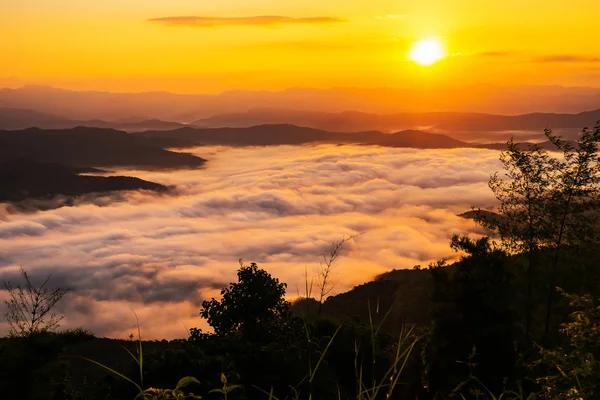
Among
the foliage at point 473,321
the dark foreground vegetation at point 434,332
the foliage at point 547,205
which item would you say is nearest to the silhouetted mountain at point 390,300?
the foliage at point 547,205

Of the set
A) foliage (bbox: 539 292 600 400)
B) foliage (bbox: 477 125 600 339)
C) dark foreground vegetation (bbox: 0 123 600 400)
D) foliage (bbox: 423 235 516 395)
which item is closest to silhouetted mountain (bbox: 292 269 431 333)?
foliage (bbox: 477 125 600 339)

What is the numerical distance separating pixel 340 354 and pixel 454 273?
21.9ft

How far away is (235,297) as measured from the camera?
110ft

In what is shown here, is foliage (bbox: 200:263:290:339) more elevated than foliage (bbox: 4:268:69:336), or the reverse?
foliage (bbox: 4:268:69:336)

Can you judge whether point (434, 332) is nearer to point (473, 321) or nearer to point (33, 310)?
point (473, 321)

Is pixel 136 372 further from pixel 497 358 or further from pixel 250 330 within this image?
pixel 497 358

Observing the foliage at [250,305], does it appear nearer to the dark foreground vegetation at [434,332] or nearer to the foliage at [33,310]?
the dark foreground vegetation at [434,332]

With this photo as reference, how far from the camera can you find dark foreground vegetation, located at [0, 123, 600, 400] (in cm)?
1856

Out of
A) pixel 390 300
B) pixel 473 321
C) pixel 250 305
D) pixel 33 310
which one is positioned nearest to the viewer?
pixel 33 310

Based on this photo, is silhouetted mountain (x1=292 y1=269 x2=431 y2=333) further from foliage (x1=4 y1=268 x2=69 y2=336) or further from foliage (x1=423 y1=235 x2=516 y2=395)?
foliage (x1=4 y1=268 x2=69 y2=336)

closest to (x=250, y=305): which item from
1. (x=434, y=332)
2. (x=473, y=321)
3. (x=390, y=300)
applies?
(x=434, y=332)

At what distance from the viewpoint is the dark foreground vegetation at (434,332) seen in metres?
18.6

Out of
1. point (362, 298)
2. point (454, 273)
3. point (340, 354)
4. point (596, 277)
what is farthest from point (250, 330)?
point (362, 298)

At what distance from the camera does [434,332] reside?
25.2 m
